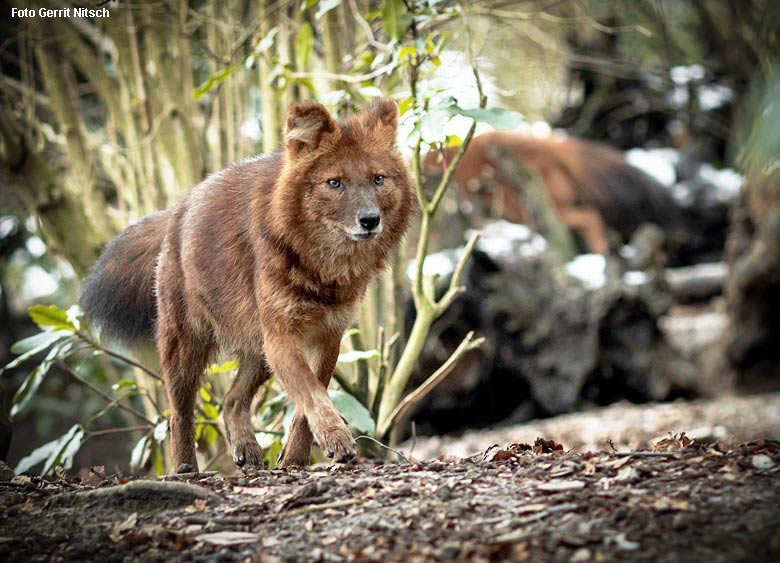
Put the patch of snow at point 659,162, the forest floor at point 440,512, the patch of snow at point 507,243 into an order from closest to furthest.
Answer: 1. the forest floor at point 440,512
2. the patch of snow at point 507,243
3. the patch of snow at point 659,162

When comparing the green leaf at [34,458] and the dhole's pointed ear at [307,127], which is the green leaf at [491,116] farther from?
the green leaf at [34,458]

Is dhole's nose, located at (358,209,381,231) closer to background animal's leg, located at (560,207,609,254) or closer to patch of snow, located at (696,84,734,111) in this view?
background animal's leg, located at (560,207,609,254)

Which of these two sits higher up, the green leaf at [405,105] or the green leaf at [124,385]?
the green leaf at [405,105]

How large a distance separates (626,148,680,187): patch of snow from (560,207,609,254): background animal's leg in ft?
3.82

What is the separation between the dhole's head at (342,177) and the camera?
13.3 ft

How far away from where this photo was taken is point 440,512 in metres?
2.72

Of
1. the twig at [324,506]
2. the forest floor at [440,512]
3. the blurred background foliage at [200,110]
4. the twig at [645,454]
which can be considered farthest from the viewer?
the blurred background foliage at [200,110]

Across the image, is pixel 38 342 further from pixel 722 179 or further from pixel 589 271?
pixel 722 179

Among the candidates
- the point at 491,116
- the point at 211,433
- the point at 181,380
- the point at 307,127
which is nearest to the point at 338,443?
the point at 181,380

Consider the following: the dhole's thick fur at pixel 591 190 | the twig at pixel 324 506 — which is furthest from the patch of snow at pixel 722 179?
the twig at pixel 324 506

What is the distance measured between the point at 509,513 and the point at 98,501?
4.71 feet

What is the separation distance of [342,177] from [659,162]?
1140cm

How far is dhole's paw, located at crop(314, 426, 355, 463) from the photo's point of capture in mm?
3615

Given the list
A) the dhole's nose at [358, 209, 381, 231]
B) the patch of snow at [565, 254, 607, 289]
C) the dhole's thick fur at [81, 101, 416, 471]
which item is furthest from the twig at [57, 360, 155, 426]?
the patch of snow at [565, 254, 607, 289]
